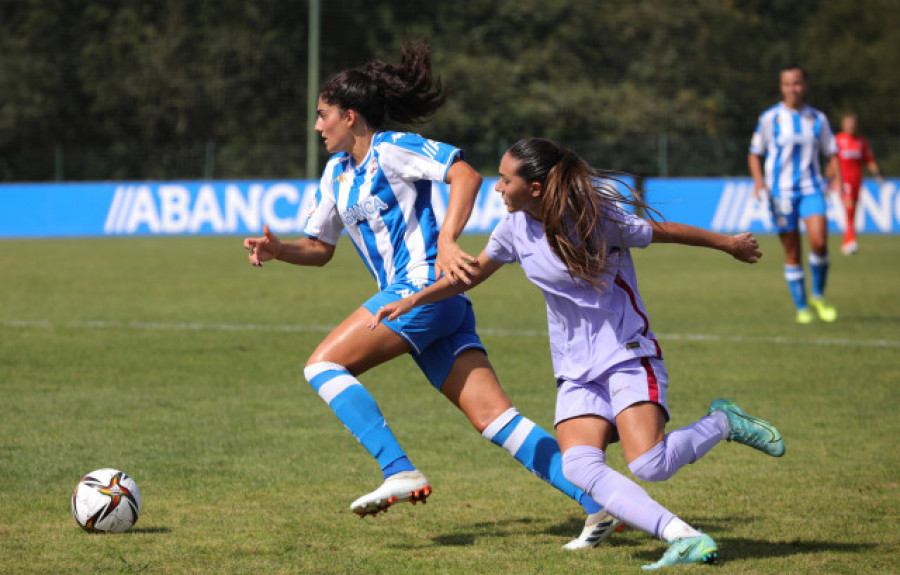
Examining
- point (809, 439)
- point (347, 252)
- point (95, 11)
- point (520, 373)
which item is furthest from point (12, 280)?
point (95, 11)

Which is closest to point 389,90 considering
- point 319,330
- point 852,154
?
point 319,330

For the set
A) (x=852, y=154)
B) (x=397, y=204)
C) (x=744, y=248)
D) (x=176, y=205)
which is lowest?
(x=176, y=205)

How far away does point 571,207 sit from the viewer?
14.5 ft

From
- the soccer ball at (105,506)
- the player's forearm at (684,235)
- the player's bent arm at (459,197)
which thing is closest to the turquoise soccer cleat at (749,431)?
Answer: the player's forearm at (684,235)

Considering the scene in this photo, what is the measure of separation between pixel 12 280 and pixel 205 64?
2550 cm

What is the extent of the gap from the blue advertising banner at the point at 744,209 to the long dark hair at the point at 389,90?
70.7ft

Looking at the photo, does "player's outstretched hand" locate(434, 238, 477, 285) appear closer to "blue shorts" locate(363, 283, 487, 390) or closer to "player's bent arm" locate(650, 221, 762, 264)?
"blue shorts" locate(363, 283, 487, 390)

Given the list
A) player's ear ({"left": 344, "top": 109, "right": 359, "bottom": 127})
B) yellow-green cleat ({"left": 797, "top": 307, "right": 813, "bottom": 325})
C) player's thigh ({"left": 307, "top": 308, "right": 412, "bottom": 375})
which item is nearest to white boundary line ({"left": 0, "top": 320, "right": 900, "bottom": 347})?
yellow-green cleat ({"left": 797, "top": 307, "right": 813, "bottom": 325})

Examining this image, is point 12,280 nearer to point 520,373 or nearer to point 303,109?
point 520,373

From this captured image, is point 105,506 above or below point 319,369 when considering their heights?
below

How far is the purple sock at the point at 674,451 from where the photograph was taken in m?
4.28

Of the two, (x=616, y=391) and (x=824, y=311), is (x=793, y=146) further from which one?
(x=616, y=391)

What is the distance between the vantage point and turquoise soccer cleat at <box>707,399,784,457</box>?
15.5 feet

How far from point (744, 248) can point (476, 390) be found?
3.97ft
